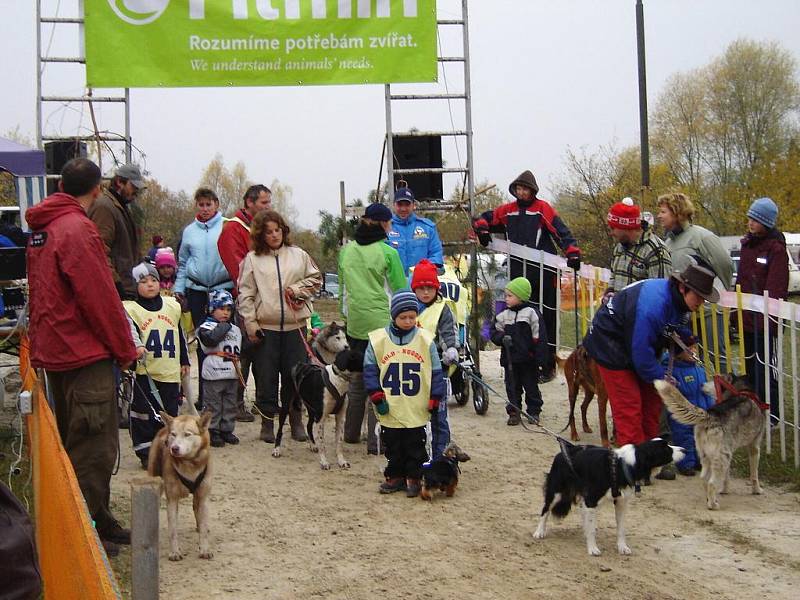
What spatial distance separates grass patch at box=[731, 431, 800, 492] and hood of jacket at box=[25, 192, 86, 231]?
5.34 metres

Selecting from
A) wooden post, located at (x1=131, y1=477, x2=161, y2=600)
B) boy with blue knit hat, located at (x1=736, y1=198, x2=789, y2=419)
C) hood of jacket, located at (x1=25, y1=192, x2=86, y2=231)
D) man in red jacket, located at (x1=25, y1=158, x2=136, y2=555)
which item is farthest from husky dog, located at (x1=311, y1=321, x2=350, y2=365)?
wooden post, located at (x1=131, y1=477, x2=161, y2=600)

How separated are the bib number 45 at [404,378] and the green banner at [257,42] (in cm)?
557

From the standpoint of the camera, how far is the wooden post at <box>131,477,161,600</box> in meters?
3.45

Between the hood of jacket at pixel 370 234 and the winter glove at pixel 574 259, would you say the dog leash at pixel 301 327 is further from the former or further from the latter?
the winter glove at pixel 574 259

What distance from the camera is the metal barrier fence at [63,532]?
9.72 ft

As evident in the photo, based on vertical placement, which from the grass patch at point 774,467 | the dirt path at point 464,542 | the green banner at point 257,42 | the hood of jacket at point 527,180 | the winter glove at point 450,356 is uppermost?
the green banner at point 257,42

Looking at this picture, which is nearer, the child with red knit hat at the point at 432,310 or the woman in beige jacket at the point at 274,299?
the child with red knit hat at the point at 432,310

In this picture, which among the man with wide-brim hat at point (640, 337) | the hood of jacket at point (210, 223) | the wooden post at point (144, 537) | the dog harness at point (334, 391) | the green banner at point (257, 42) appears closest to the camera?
the wooden post at point (144, 537)

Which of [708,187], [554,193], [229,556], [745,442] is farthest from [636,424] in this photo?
[708,187]

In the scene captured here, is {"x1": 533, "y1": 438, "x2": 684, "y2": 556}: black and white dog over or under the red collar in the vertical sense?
under

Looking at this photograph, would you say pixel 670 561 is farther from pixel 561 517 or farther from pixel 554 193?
pixel 554 193

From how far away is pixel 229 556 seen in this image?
5.97 m

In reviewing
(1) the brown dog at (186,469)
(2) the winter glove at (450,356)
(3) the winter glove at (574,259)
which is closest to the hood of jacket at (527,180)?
(3) the winter glove at (574,259)

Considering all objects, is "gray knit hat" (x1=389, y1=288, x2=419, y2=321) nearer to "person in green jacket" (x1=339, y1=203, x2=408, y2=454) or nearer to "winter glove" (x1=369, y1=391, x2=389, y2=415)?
"winter glove" (x1=369, y1=391, x2=389, y2=415)
